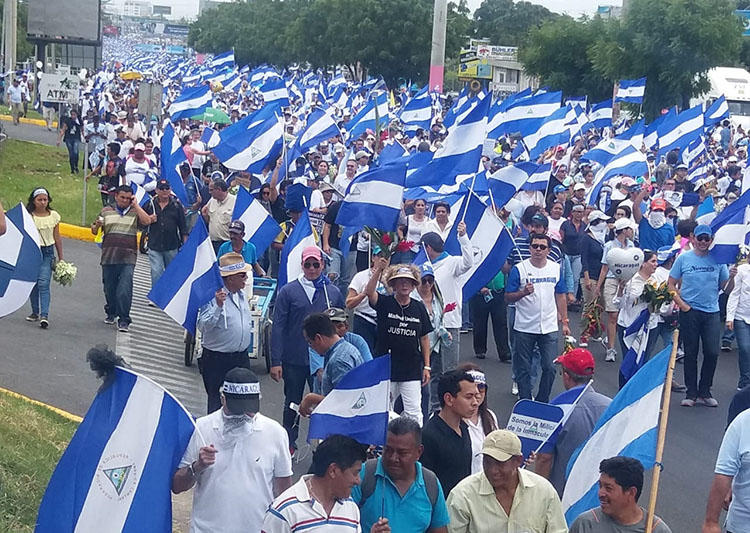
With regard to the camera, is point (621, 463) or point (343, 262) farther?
point (343, 262)

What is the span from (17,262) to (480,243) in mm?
4518

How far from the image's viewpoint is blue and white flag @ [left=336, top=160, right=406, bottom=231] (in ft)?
40.8

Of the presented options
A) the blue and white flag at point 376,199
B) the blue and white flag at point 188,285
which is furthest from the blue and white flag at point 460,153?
the blue and white flag at point 188,285

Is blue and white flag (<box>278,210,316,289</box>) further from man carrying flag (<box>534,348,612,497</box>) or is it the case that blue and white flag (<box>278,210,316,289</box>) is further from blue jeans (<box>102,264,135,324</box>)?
man carrying flag (<box>534,348,612,497</box>)

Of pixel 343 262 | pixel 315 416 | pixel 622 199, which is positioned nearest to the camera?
pixel 315 416

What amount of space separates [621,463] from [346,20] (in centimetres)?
6562

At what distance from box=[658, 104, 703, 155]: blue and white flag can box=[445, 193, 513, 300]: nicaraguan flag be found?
13625 millimetres

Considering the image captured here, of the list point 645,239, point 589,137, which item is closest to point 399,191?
point 645,239

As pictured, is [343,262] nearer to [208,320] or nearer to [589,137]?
[208,320]

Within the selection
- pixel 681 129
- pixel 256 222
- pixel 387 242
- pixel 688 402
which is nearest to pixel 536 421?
pixel 688 402

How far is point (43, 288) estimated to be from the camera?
13.9 metres

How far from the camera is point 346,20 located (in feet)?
229

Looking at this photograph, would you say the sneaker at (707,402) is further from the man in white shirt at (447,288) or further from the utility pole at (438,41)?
the utility pole at (438,41)

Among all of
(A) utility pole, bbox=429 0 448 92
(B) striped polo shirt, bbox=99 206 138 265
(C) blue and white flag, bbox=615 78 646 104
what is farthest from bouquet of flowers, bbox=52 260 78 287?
(A) utility pole, bbox=429 0 448 92
